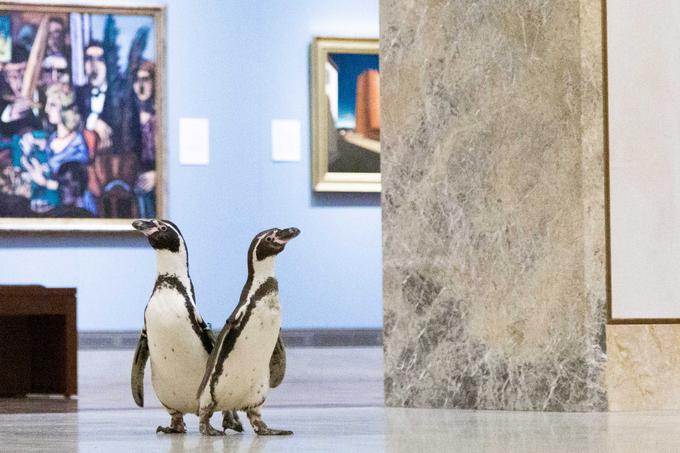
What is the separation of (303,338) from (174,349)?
8.55 meters

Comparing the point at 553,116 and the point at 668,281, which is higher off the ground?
the point at 553,116

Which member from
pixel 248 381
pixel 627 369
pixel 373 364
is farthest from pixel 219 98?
pixel 248 381

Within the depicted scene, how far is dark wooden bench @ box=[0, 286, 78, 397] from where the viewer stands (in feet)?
28.5

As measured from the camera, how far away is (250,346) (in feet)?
14.4

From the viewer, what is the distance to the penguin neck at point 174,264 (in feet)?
14.9

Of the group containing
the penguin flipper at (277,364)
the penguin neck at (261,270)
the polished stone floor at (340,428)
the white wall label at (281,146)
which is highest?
the white wall label at (281,146)

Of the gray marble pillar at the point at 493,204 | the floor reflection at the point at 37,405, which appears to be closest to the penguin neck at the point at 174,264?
the gray marble pillar at the point at 493,204

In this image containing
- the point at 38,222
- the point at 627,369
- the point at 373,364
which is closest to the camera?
the point at 627,369

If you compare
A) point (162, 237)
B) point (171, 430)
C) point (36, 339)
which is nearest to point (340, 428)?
point (171, 430)

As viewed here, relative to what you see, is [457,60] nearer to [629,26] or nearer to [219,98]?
[629,26]

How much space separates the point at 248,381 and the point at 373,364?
21.4 ft

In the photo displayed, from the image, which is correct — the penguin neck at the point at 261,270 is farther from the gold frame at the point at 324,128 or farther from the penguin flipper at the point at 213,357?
the gold frame at the point at 324,128

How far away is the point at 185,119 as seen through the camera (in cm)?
1284

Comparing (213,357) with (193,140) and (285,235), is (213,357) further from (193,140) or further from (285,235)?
(193,140)
